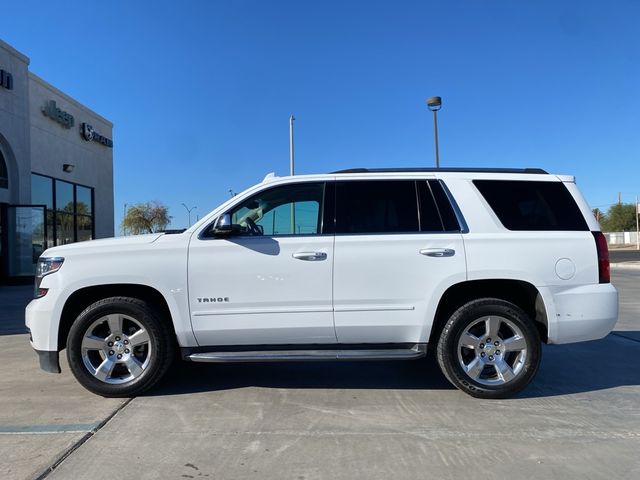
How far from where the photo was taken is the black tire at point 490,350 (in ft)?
15.4

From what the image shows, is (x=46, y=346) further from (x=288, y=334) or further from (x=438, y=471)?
(x=438, y=471)

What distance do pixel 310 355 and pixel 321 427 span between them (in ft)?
2.42

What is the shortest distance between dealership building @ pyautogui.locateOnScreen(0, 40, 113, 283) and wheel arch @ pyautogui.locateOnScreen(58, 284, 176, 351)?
14464 mm

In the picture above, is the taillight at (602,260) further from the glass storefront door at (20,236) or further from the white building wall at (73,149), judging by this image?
the white building wall at (73,149)

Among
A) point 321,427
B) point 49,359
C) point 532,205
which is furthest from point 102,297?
point 532,205

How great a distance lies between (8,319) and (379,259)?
328 inches

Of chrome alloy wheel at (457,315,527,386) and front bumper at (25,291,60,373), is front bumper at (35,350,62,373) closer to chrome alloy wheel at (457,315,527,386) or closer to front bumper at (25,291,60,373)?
front bumper at (25,291,60,373)

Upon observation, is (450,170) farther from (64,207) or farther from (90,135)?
(90,135)

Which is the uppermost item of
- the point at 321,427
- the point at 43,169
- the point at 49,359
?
the point at 43,169

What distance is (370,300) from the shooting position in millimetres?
4660

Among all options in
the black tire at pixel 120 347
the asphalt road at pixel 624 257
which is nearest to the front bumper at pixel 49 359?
the black tire at pixel 120 347

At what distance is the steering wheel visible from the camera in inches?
190

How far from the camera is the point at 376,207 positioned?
4895 millimetres

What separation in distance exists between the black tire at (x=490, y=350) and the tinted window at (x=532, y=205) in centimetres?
79
